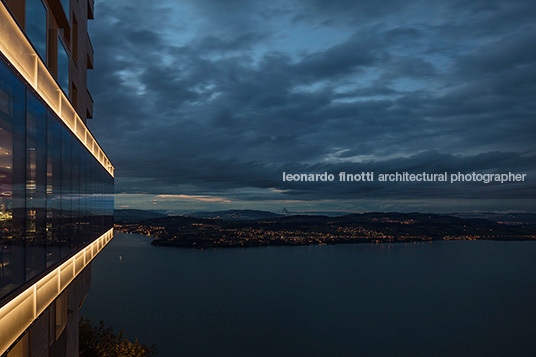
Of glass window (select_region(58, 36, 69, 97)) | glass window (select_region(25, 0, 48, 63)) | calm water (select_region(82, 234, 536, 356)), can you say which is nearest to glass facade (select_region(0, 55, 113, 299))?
glass window (select_region(25, 0, 48, 63))

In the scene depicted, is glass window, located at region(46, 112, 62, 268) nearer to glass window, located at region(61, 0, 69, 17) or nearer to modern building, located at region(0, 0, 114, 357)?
modern building, located at region(0, 0, 114, 357)

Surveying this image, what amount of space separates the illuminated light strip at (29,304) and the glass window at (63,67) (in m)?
7.85

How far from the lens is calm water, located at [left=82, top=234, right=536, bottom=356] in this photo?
83.9 metres

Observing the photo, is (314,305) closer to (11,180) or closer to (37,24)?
(37,24)

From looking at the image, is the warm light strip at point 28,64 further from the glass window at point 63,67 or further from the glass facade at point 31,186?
the glass window at point 63,67

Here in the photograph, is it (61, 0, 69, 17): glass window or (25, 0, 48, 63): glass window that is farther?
(61, 0, 69, 17): glass window

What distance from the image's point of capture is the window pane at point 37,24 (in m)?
10.4

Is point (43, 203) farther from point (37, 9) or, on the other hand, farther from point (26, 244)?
point (37, 9)

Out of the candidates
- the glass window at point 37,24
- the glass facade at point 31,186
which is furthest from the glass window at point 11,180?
the glass window at point 37,24

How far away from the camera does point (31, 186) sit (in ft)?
22.3

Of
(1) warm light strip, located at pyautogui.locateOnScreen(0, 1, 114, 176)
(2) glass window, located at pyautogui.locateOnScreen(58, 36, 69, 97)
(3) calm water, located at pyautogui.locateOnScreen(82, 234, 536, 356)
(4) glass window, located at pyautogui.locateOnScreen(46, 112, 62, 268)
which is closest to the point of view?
(1) warm light strip, located at pyautogui.locateOnScreen(0, 1, 114, 176)

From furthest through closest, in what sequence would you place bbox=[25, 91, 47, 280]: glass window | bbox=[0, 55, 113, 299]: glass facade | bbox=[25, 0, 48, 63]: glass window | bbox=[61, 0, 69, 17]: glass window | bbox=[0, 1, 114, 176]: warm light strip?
bbox=[61, 0, 69, 17]: glass window, bbox=[25, 0, 48, 63]: glass window, bbox=[25, 91, 47, 280]: glass window, bbox=[0, 55, 113, 299]: glass facade, bbox=[0, 1, 114, 176]: warm light strip

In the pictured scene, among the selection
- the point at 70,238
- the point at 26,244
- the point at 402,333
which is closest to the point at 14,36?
the point at 26,244

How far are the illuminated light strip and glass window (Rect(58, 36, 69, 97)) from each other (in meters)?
7.85
